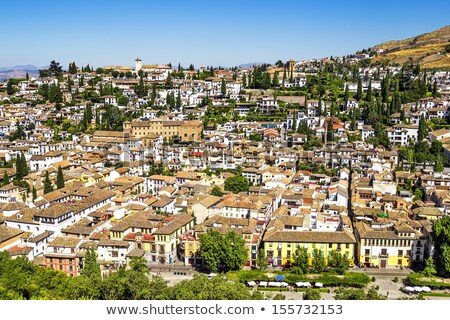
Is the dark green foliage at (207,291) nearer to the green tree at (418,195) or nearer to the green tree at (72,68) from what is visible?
the green tree at (418,195)

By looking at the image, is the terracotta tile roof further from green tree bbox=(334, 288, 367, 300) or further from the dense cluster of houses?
green tree bbox=(334, 288, 367, 300)

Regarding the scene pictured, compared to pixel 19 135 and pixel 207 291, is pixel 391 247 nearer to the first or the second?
pixel 207 291

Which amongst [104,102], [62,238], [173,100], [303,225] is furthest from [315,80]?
[62,238]

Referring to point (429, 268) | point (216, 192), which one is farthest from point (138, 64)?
point (429, 268)

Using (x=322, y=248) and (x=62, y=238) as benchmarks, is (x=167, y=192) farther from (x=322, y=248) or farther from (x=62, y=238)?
(x=322, y=248)

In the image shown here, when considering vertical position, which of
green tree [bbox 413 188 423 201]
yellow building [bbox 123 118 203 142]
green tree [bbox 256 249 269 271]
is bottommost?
green tree [bbox 256 249 269 271]

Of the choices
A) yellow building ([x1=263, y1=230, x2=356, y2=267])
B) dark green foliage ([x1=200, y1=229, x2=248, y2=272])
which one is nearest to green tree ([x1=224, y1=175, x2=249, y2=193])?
yellow building ([x1=263, y1=230, x2=356, y2=267])
